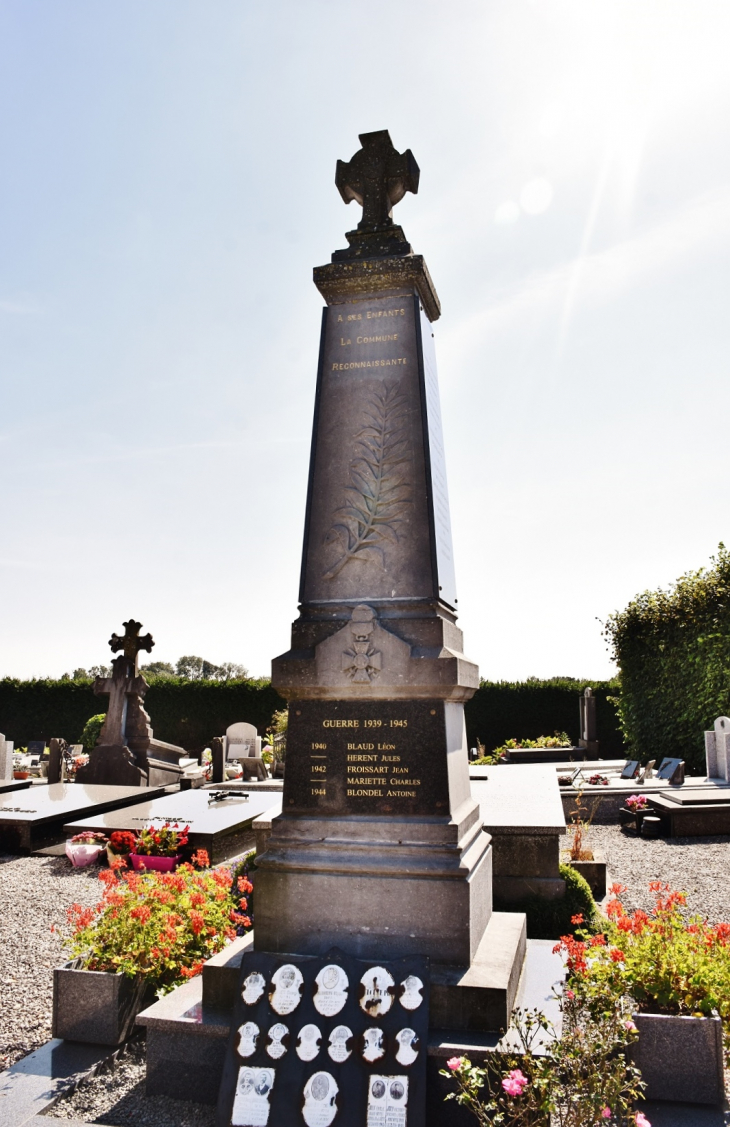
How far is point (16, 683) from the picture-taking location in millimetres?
27562

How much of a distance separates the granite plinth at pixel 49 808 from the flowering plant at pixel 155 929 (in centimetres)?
563

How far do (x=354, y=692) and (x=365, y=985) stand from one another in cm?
155

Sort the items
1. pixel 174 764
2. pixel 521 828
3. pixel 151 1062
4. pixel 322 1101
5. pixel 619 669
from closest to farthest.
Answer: pixel 322 1101
pixel 151 1062
pixel 521 828
pixel 174 764
pixel 619 669

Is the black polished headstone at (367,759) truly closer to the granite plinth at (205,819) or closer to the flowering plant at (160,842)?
the granite plinth at (205,819)

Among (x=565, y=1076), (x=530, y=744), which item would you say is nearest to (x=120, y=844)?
(x=565, y=1076)

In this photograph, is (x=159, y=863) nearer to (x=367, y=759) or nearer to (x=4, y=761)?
(x=367, y=759)

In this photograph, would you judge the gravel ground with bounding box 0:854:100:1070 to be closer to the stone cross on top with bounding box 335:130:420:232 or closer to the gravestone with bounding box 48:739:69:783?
the stone cross on top with bounding box 335:130:420:232

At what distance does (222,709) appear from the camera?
26344mm

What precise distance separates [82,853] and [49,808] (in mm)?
2157

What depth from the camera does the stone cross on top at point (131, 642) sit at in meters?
15.5

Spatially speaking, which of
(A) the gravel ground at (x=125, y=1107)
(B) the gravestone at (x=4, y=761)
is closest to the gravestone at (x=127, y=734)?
(B) the gravestone at (x=4, y=761)

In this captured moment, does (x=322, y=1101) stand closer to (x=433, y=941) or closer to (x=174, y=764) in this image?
(x=433, y=941)

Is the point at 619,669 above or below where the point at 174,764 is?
above

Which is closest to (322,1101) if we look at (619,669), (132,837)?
(132,837)
